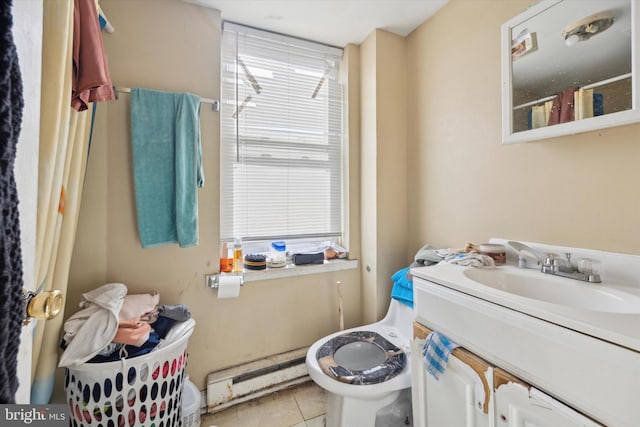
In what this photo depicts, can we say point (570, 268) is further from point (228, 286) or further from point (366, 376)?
point (228, 286)

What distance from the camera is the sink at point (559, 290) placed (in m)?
0.80

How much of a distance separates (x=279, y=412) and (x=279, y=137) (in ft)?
5.39

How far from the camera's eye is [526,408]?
68 centimetres

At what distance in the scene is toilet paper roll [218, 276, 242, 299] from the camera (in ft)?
4.68

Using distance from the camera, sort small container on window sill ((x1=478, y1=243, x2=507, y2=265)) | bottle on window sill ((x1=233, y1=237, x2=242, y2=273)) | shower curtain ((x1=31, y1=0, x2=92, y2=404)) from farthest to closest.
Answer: bottle on window sill ((x1=233, y1=237, x2=242, y2=273))
small container on window sill ((x1=478, y1=243, x2=507, y2=265))
shower curtain ((x1=31, y1=0, x2=92, y2=404))

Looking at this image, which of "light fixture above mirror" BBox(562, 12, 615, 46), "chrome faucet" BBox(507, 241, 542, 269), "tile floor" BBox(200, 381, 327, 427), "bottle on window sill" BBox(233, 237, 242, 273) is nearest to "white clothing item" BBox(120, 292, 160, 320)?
"bottle on window sill" BBox(233, 237, 242, 273)

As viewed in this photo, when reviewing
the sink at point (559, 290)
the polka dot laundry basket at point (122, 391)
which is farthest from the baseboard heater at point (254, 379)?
the sink at point (559, 290)

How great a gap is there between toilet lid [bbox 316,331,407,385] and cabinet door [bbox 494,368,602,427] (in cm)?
47

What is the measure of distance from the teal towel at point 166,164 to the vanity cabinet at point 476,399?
4.10ft

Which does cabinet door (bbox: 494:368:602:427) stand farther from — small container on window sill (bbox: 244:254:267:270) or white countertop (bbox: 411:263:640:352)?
small container on window sill (bbox: 244:254:267:270)

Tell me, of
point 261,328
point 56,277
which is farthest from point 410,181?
point 56,277

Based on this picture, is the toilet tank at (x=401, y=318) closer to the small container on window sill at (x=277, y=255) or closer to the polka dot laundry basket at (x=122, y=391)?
the small container on window sill at (x=277, y=255)

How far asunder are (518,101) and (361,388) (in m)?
1.35

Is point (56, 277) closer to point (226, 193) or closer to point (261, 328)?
point (226, 193)
